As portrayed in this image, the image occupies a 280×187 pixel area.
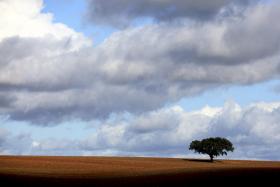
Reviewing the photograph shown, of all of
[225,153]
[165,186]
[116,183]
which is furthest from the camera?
[225,153]

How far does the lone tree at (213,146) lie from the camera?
13175 centimetres

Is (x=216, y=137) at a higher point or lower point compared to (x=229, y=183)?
higher

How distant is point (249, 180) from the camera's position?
46.0 metres

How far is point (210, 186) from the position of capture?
42250 millimetres

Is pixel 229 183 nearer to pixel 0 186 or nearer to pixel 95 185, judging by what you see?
pixel 95 185

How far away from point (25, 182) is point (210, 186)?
16894mm

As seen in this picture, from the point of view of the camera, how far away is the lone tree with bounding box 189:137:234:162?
5187 inches

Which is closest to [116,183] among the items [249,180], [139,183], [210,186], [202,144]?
[139,183]

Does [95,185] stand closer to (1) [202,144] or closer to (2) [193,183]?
(2) [193,183]

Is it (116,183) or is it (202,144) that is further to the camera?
(202,144)

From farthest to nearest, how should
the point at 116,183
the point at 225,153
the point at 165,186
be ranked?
the point at 225,153 → the point at 116,183 → the point at 165,186

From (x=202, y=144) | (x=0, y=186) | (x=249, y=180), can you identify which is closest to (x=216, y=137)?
(x=202, y=144)

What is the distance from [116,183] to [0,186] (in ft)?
32.4

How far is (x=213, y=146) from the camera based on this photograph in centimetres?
13238
